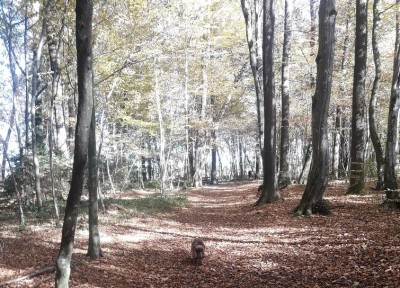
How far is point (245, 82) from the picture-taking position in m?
26.7

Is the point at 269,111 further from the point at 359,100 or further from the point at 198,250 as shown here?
the point at 198,250

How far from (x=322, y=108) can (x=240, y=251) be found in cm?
441

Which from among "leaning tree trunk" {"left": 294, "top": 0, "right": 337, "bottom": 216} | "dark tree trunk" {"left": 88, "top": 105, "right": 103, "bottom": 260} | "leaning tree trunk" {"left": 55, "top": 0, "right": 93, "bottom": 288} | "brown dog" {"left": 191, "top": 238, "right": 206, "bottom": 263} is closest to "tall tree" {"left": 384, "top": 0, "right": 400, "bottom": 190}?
"leaning tree trunk" {"left": 294, "top": 0, "right": 337, "bottom": 216}

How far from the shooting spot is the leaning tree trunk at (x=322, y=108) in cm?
888

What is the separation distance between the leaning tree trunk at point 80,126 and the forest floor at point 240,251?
1526mm

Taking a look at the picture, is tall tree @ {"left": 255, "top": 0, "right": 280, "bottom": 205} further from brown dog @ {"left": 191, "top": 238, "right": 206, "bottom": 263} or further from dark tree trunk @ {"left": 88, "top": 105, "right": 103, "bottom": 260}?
dark tree trunk @ {"left": 88, "top": 105, "right": 103, "bottom": 260}

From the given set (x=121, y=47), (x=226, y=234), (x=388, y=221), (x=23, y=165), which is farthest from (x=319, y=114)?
(x=23, y=165)

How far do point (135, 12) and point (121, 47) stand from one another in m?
1.20

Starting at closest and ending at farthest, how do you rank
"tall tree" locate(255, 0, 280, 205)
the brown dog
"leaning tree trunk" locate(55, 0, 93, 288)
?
"leaning tree trunk" locate(55, 0, 93, 288) → the brown dog → "tall tree" locate(255, 0, 280, 205)

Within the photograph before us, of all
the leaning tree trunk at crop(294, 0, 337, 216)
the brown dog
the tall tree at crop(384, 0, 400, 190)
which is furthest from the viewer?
the leaning tree trunk at crop(294, 0, 337, 216)

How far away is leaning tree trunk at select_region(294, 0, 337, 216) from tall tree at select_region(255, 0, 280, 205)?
3.24 m

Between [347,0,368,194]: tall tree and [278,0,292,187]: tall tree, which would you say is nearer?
[347,0,368,194]: tall tree

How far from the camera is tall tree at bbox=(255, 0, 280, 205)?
1239 cm

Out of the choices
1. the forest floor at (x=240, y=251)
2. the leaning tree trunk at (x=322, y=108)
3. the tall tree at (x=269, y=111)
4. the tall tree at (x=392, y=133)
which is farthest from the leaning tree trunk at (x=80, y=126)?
the tall tree at (x=269, y=111)
